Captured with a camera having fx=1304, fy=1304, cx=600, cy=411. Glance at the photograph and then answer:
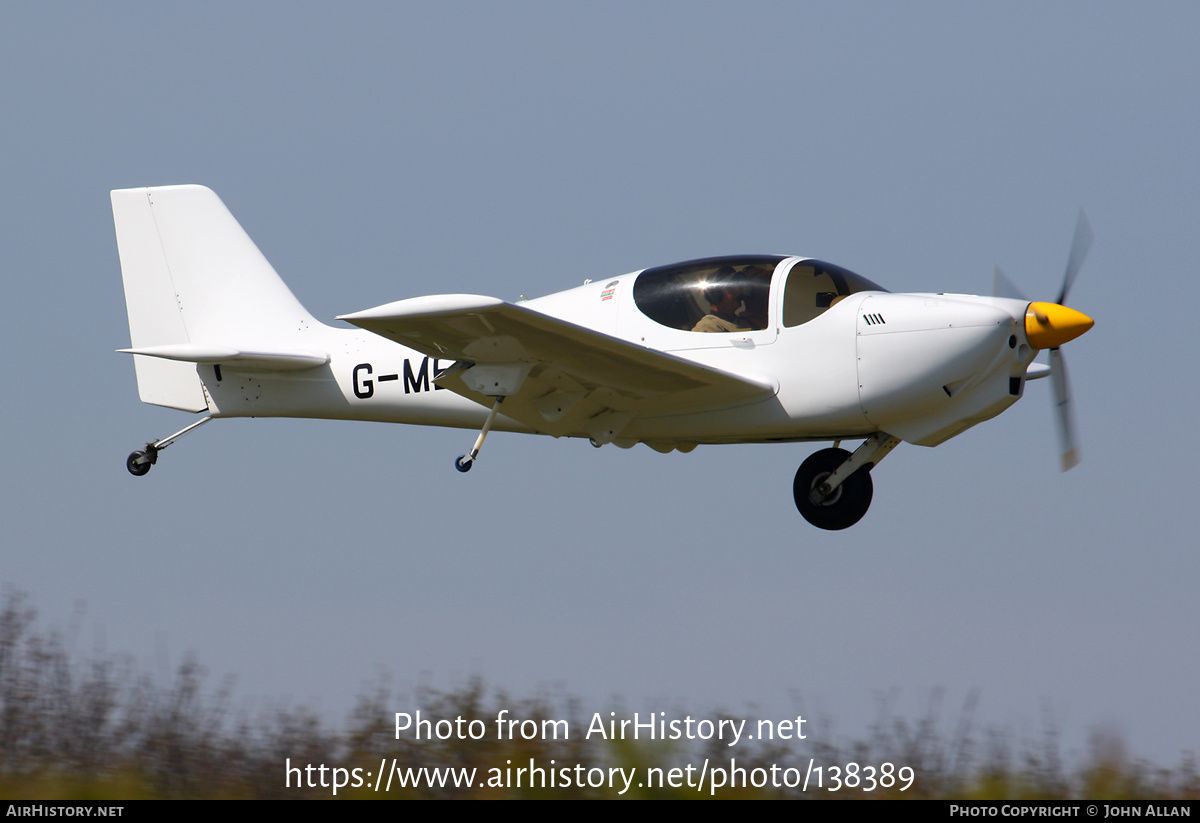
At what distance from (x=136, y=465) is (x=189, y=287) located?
1.87m

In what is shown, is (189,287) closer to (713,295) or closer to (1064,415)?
(713,295)

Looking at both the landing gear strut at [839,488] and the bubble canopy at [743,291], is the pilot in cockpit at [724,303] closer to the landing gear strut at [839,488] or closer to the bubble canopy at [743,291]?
the bubble canopy at [743,291]

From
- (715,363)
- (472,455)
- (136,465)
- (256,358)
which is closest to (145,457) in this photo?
(136,465)

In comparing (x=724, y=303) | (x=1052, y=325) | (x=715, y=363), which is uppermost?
(x=724, y=303)

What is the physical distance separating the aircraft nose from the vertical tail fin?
6.51 meters

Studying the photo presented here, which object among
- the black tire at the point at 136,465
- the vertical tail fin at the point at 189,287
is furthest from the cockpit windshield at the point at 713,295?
the black tire at the point at 136,465

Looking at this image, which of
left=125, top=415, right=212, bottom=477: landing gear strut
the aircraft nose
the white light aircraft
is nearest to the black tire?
left=125, top=415, right=212, bottom=477: landing gear strut

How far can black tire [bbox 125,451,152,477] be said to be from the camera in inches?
481

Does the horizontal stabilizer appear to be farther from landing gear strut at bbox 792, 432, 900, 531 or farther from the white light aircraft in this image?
landing gear strut at bbox 792, 432, 900, 531

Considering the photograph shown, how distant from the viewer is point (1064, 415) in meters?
10.3

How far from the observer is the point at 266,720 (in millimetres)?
7008

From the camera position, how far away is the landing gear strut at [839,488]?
10586 mm
